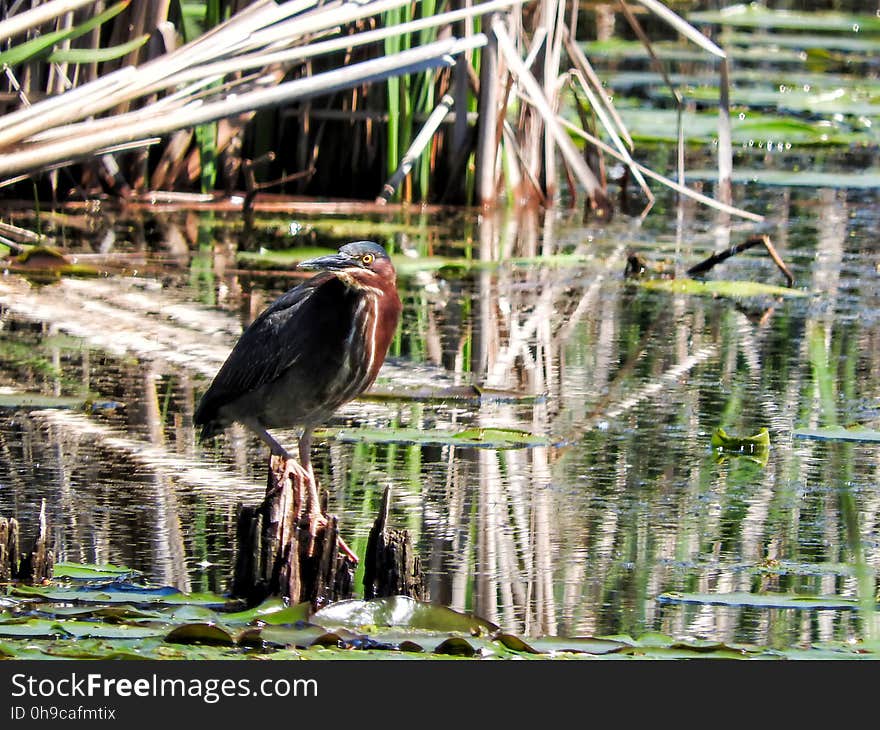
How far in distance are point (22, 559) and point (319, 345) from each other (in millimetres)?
1105

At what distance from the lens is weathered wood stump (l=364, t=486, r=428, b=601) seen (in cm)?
416

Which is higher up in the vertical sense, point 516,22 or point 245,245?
point 516,22

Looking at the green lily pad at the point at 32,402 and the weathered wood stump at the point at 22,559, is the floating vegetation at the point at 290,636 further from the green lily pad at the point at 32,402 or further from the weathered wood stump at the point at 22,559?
the green lily pad at the point at 32,402

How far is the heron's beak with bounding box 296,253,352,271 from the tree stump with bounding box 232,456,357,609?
65 cm

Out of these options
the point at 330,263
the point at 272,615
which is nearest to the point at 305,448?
the point at 330,263

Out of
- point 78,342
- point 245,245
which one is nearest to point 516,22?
point 245,245

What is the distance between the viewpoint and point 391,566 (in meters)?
4.17

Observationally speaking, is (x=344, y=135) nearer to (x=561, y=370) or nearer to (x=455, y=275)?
(x=455, y=275)

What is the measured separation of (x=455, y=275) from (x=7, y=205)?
8.88 ft

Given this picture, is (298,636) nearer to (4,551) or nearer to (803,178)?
(4,551)

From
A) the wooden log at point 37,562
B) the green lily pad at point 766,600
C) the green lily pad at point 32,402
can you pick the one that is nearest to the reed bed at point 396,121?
the green lily pad at point 32,402

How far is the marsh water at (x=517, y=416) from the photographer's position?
4.58 m

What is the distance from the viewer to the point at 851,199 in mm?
11805

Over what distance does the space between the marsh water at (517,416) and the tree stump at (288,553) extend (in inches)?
10.0
